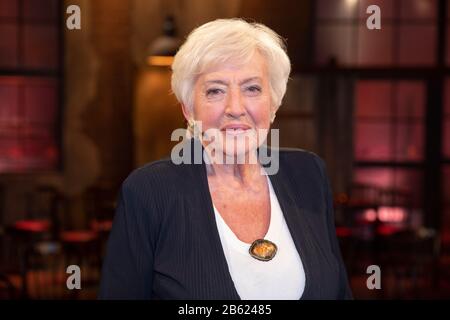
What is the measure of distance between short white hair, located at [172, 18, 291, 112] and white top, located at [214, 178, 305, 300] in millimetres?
278

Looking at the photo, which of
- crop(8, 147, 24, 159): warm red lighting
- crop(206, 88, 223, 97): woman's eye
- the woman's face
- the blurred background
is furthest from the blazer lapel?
crop(8, 147, 24, 159): warm red lighting

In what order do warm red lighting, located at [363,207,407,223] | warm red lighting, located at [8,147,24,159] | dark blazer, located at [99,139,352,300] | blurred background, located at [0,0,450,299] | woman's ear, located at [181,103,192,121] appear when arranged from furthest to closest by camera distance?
warm red lighting, located at [8,147,24,159], blurred background, located at [0,0,450,299], warm red lighting, located at [363,207,407,223], woman's ear, located at [181,103,192,121], dark blazer, located at [99,139,352,300]

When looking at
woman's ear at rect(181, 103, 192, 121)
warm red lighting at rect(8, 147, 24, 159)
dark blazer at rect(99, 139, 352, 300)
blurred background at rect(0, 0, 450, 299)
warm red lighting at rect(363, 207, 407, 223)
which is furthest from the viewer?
warm red lighting at rect(8, 147, 24, 159)

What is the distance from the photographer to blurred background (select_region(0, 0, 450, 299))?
689 centimetres

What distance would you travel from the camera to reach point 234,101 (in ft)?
4.41

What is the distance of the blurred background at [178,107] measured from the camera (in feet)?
22.6

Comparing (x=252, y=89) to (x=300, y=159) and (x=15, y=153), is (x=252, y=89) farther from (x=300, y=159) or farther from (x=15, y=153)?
(x=15, y=153)

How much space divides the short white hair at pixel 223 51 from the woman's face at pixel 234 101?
2 cm

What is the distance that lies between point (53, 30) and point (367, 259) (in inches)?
144

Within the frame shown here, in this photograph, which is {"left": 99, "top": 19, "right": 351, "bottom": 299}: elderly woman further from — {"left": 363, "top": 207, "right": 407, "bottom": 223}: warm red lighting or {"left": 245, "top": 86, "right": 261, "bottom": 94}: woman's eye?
{"left": 363, "top": 207, "right": 407, "bottom": 223}: warm red lighting

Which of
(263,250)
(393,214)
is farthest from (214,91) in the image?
(393,214)

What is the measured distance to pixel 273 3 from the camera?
7.09m

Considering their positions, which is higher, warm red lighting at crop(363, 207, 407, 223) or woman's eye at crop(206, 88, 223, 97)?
woman's eye at crop(206, 88, 223, 97)

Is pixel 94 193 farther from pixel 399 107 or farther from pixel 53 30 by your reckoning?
pixel 399 107
